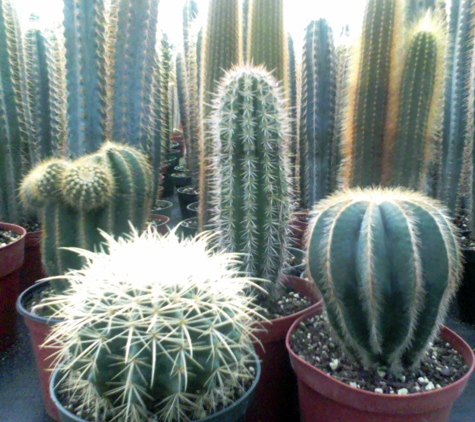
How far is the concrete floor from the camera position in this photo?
6.41ft

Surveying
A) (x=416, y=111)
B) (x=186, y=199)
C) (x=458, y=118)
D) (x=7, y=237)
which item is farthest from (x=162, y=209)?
(x=458, y=118)

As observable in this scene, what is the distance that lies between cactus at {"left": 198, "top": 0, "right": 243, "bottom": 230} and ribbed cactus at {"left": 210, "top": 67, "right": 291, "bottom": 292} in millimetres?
633

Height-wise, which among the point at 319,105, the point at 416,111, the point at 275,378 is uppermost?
the point at 319,105

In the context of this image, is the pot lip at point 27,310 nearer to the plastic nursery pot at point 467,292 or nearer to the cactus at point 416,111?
the cactus at point 416,111

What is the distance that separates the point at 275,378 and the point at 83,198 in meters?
1.02

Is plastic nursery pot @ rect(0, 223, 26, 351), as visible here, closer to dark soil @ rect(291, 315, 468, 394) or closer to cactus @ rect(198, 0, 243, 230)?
cactus @ rect(198, 0, 243, 230)

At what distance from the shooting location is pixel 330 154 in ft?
10.1

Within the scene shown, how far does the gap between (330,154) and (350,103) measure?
55 cm

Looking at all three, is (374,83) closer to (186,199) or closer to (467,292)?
(467,292)

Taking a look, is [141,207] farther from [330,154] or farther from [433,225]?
[330,154]

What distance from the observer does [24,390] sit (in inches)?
83.5

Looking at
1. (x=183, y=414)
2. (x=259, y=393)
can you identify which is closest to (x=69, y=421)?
(x=183, y=414)

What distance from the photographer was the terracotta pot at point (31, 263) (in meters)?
2.84

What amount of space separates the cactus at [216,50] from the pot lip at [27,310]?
0.89 metres
